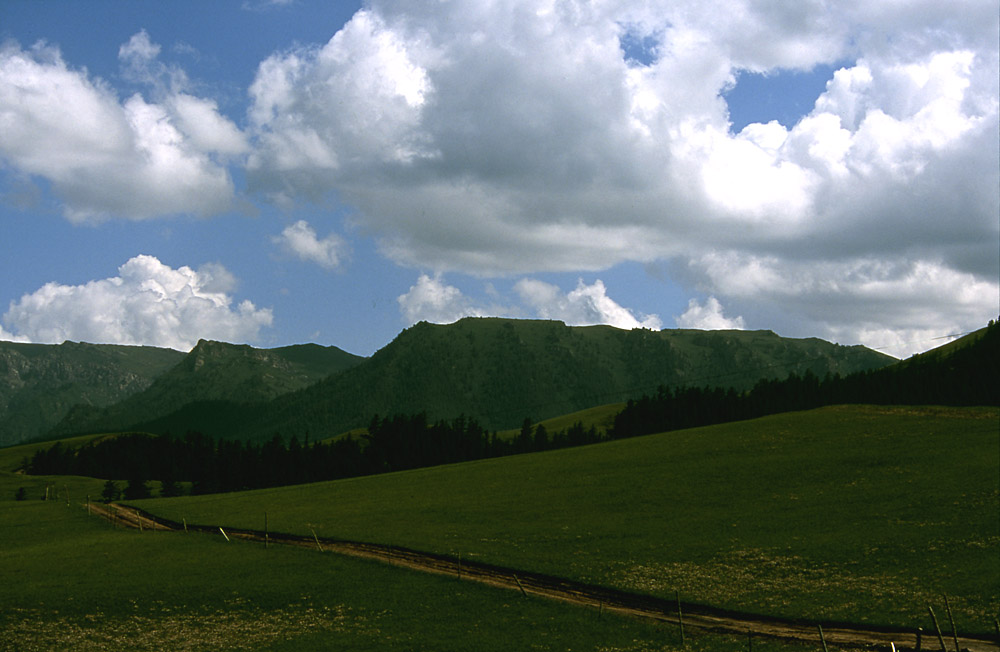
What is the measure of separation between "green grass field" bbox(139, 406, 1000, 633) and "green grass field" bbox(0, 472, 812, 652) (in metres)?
7.06

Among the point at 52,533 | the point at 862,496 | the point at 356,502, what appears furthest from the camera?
the point at 356,502

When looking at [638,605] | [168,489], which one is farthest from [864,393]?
[168,489]

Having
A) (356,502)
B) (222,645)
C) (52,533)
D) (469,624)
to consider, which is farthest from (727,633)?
(52,533)

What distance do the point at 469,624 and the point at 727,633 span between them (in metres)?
15.5

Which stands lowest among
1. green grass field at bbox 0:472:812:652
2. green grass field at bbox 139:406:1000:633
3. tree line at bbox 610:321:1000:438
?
green grass field at bbox 0:472:812:652

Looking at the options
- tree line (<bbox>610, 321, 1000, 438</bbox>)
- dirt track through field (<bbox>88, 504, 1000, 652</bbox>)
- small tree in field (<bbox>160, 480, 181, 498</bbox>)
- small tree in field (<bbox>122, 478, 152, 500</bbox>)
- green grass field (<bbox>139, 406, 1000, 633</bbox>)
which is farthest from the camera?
small tree in field (<bbox>160, 480, 181, 498</bbox>)

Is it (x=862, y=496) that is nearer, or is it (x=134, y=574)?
(x=134, y=574)

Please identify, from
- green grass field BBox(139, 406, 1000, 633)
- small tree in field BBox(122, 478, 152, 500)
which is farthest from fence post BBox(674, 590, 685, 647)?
small tree in field BBox(122, 478, 152, 500)

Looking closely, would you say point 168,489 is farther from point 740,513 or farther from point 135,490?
point 740,513

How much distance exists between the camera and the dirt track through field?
41.6 metres

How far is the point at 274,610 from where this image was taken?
50844 millimetres

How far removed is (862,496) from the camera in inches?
3059

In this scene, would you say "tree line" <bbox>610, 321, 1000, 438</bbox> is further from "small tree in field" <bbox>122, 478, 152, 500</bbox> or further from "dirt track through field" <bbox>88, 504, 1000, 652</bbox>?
"dirt track through field" <bbox>88, 504, 1000, 652</bbox>

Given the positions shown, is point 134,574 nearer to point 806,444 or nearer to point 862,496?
point 862,496
